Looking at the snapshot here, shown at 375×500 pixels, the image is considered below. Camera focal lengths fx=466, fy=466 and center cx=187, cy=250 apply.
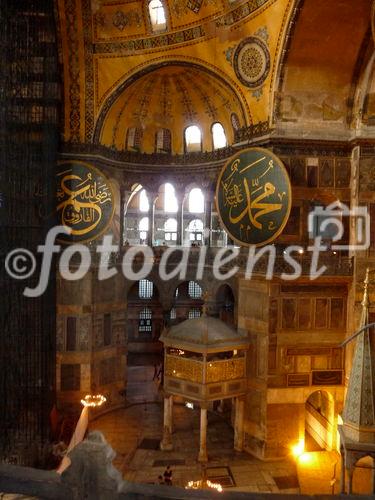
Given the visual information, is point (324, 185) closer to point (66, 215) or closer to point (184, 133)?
point (184, 133)

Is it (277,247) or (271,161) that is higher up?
(271,161)

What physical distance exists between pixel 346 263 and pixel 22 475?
9.52 meters

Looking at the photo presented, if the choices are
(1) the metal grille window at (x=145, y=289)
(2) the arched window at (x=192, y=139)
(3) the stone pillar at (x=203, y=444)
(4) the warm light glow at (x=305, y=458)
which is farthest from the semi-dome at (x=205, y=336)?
(1) the metal grille window at (x=145, y=289)

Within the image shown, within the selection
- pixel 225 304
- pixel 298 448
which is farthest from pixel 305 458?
pixel 225 304

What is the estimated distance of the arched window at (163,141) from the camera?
15227 millimetres

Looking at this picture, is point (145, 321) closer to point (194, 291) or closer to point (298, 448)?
point (194, 291)

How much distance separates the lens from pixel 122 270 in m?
14.7

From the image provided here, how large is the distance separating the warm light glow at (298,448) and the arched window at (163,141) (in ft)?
31.2

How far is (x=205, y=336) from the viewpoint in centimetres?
→ 1145

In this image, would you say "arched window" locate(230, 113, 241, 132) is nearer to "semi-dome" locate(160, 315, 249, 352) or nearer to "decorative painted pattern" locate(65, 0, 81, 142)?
"decorative painted pattern" locate(65, 0, 81, 142)

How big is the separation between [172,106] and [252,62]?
3.80 metres

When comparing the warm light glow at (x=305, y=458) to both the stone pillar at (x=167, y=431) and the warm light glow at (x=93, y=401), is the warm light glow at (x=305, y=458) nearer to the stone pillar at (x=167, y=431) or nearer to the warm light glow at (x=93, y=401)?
the stone pillar at (x=167, y=431)

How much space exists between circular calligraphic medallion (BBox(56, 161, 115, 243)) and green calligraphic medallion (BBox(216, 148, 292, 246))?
344cm

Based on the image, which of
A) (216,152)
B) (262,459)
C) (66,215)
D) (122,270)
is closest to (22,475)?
(262,459)
